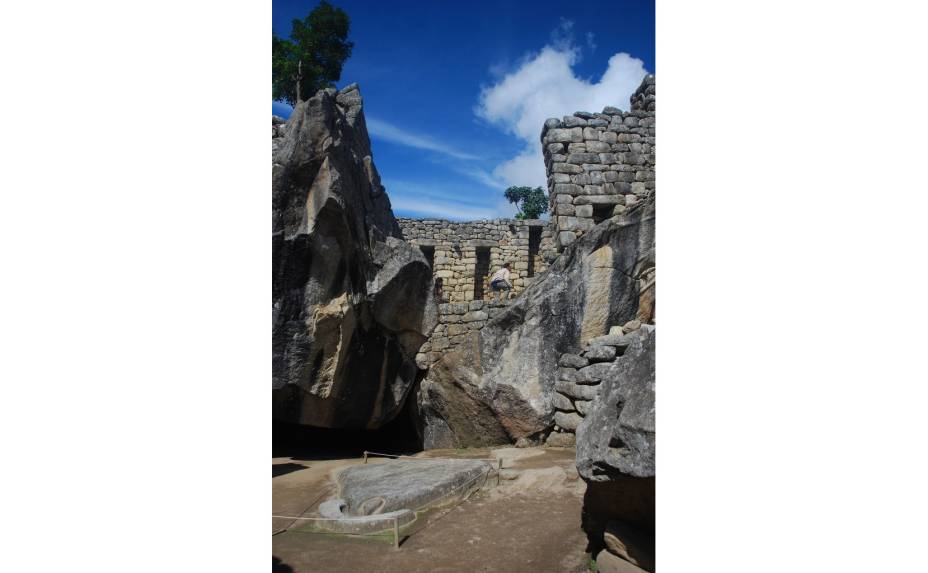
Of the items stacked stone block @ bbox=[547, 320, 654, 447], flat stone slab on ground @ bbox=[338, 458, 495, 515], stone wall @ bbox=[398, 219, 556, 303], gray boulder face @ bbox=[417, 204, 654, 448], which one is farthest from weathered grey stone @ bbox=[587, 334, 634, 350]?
stone wall @ bbox=[398, 219, 556, 303]

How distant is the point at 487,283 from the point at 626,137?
705 centimetres

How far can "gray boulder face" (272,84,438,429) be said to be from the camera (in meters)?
4.98

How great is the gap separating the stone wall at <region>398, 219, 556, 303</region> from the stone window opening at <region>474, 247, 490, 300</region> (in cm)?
3

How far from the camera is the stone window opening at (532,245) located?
1560 cm

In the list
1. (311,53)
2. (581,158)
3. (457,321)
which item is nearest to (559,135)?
(581,158)

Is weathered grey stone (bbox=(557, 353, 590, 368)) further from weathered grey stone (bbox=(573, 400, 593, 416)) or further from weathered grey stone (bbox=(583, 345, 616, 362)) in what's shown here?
weathered grey stone (bbox=(573, 400, 593, 416))

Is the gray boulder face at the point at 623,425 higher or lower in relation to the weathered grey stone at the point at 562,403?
higher

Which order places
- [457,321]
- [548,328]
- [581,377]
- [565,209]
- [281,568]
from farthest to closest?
[565,209] < [457,321] < [548,328] < [581,377] < [281,568]

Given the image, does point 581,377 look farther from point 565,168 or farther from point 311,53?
point 311,53

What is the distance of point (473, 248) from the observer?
50.6ft

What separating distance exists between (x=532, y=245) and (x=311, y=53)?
8.50 meters

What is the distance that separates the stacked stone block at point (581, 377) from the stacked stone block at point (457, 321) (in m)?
2.13

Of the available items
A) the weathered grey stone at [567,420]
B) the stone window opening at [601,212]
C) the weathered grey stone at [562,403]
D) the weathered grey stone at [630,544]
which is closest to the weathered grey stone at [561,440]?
the weathered grey stone at [567,420]

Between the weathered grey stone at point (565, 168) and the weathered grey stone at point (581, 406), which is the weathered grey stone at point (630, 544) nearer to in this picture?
the weathered grey stone at point (581, 406)
